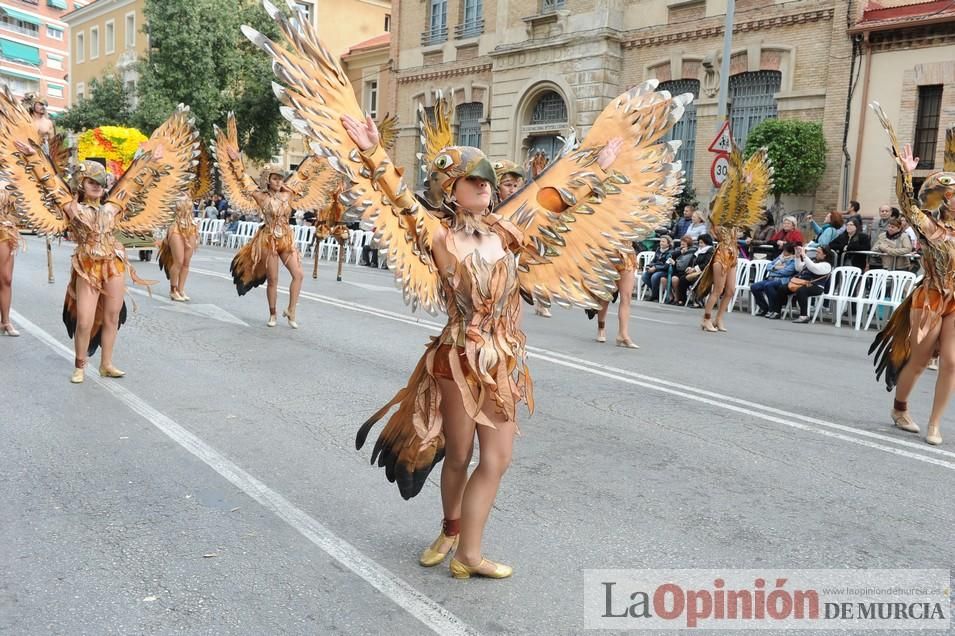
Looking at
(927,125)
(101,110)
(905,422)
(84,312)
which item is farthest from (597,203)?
(101,110)

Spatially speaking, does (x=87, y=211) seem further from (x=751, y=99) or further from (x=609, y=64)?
(x=609, y=64)

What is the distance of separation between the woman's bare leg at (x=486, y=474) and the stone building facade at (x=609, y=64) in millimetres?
17104

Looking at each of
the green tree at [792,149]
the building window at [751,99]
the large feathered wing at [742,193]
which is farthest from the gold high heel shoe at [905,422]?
the building window at [751,99]

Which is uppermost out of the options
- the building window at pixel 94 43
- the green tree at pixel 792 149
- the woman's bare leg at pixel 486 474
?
the building window at pixel 94 43

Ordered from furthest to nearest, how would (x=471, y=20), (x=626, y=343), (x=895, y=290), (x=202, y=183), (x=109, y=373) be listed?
(x=471, y=20) < (x=202, y=183) < (x=895, y=290) < (x=626, y=343) < (x=109, y=373)

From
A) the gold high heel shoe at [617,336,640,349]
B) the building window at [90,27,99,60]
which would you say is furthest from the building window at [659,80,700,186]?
the building window at [90,27,99,60]

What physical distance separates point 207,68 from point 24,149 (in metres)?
31.0

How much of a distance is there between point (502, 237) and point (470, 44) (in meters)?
26.6

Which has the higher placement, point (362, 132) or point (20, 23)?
point (20, 23)

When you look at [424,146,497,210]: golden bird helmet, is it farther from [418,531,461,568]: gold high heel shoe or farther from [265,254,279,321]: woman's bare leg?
[265,254,279,321]: woman's bare leg

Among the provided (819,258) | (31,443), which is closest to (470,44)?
(819,258)

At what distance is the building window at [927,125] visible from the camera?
55.8 feet

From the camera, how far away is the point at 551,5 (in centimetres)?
2545

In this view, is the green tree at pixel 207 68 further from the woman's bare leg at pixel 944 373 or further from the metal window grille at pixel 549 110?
the woman's bare leg at pixel 944 373
